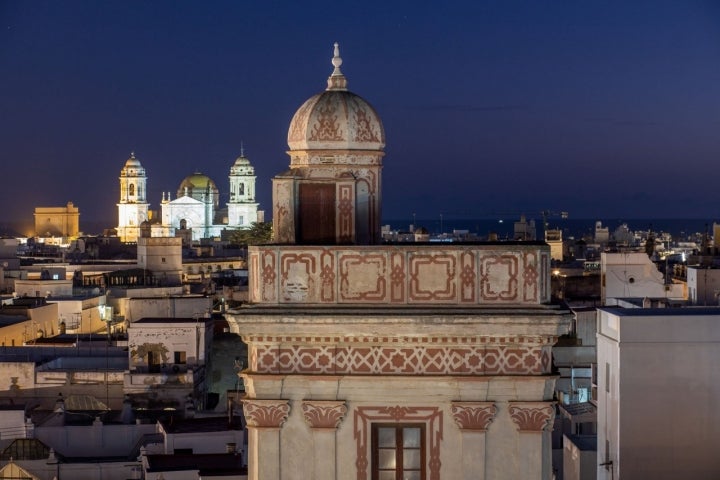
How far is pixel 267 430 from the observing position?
10.6m

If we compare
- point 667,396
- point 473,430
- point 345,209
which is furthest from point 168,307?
point 473,430

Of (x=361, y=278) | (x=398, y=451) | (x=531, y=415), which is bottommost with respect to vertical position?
(x=398, y=451)

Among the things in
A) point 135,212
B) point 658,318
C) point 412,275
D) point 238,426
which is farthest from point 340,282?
point 135,212

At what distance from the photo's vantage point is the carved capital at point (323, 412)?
34.7 ft

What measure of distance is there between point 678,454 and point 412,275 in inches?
395

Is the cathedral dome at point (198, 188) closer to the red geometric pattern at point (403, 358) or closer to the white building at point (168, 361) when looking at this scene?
the white building at point (168, 361)

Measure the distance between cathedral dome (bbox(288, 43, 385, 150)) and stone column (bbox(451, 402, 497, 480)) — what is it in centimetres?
237

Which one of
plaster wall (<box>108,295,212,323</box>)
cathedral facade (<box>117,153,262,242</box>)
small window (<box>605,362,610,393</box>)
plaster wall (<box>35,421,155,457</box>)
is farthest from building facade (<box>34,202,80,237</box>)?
small window (<box>605,362,610,393</box>)

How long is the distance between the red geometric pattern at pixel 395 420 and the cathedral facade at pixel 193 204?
9642 cm

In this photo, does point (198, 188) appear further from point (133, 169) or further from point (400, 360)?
point (400, 360)

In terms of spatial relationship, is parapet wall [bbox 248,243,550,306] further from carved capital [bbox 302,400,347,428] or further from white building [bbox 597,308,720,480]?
white building [bbox 597,308,720,480]

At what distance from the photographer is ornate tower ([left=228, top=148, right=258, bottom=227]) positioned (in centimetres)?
11400

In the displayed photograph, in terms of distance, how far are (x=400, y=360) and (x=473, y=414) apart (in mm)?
662

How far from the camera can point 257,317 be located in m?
10.5
